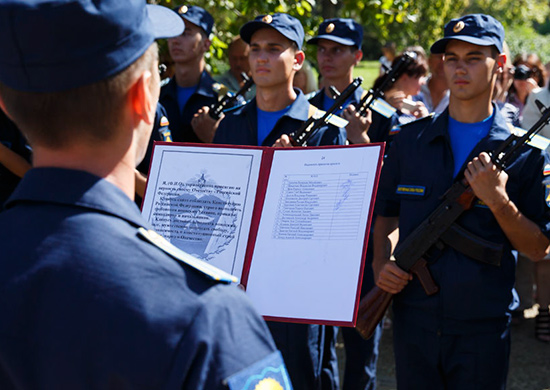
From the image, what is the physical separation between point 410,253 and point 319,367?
0.86 m

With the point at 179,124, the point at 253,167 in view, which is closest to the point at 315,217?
the point at 253,167

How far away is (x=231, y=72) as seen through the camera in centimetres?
663

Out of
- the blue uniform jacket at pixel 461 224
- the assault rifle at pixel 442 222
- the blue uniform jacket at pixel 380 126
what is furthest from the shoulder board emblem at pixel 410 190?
the blue uniform jacket at pixel 380 126

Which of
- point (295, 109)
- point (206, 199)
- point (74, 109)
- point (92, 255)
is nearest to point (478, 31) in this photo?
point (295, 109)

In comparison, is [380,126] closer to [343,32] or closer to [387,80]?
[387,80]

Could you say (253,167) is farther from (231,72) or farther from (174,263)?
(231,72)

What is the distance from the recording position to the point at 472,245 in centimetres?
313

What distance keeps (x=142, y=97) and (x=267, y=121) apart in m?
2.69

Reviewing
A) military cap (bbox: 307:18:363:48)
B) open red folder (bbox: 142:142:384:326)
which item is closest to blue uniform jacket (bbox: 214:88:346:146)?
open red folder (bbox: 142:142:384:326)

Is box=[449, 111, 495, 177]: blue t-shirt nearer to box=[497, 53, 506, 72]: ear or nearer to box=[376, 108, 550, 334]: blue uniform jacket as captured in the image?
box=[376, 108, 550, 334]: blue uniform jacket

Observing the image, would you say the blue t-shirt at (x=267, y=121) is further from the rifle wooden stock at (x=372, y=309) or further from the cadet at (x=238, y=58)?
the cadet at (x=238, y=58)

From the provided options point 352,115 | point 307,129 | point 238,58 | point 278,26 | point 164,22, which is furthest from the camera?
point 238,58

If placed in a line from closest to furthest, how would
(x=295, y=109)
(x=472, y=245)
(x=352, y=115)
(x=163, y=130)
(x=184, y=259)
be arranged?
(x=184, y=259)
(x=472, y=245)
(x=295, y=109)
(x=163, y=130)
(x=352, y=115)

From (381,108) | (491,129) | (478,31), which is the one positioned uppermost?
(478,31)
